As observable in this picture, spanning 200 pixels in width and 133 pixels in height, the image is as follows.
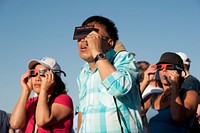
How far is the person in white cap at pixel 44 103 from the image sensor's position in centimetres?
398

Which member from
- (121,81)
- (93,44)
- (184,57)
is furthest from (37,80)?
(184,57)

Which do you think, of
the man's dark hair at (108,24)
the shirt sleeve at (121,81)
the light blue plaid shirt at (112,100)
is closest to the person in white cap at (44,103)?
the light blue plaid shirt at (112,100)

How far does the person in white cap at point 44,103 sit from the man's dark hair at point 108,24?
1095mm

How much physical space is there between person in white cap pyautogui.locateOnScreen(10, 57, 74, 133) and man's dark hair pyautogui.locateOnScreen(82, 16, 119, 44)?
109 cm

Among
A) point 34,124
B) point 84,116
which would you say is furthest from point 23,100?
point 84,116

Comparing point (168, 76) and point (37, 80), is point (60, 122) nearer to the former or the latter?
point (37, 80)

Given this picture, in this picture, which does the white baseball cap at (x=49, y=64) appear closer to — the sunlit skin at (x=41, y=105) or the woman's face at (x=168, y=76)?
the sunlit skin at (x=41, y=105)

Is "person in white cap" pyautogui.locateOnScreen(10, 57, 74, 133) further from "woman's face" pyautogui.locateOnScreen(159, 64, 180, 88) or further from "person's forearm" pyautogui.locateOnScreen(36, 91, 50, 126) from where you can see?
"woman's face" pyautogui.locateOnScreen(159, 64, 180, 88)

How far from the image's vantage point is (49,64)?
4.65 meters

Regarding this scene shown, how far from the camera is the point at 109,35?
3342 millimetres

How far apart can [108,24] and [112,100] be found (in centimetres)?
85

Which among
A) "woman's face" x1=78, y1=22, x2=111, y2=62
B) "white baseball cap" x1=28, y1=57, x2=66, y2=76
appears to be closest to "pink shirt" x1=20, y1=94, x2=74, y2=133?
"white baseball cap" x1=28, y1=57, x2=66, y2=76

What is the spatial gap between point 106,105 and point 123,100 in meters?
0.15

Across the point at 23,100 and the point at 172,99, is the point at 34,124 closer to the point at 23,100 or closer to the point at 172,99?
the point at 23,100
